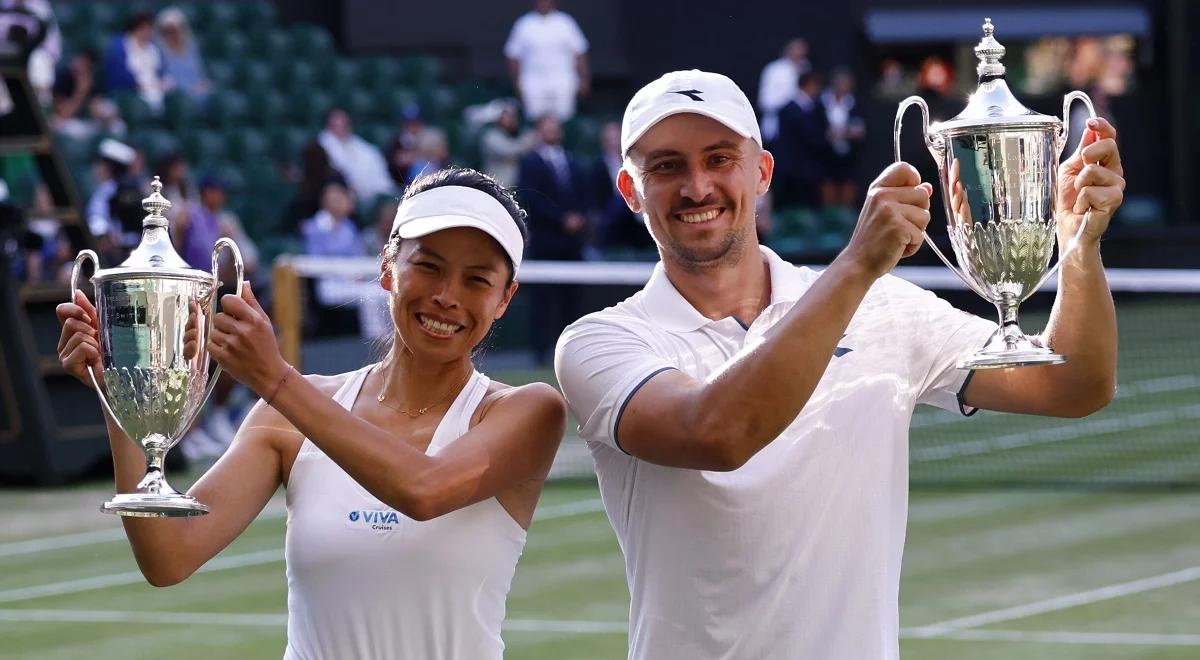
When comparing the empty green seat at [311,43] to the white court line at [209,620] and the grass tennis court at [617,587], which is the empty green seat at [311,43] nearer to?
the grass tennis court at [617,587]

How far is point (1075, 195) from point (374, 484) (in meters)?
1.13

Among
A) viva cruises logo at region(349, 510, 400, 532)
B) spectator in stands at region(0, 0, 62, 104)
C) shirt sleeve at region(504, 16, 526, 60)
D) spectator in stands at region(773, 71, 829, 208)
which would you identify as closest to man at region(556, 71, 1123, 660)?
viva cruises logo at region(349, 510, 400, 532)

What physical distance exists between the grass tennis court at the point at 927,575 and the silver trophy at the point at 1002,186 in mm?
4440

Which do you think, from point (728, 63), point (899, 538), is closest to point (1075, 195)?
point (899, 538)

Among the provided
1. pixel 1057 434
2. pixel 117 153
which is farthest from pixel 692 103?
pixel 1057 434

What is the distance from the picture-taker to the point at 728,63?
21234mm

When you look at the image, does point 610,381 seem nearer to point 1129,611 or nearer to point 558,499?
point 1129,611

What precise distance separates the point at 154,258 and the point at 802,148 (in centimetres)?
1582

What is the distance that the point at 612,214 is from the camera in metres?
16.8

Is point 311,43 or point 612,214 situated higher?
point 311,43

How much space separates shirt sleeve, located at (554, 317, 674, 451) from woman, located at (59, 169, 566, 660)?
11cm

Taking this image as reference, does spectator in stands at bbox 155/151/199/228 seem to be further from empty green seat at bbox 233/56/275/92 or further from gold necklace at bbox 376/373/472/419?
gold necklace at bbox 376/373/472/419

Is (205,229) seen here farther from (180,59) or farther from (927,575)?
(927,575)

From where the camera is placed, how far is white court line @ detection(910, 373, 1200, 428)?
14531mm
